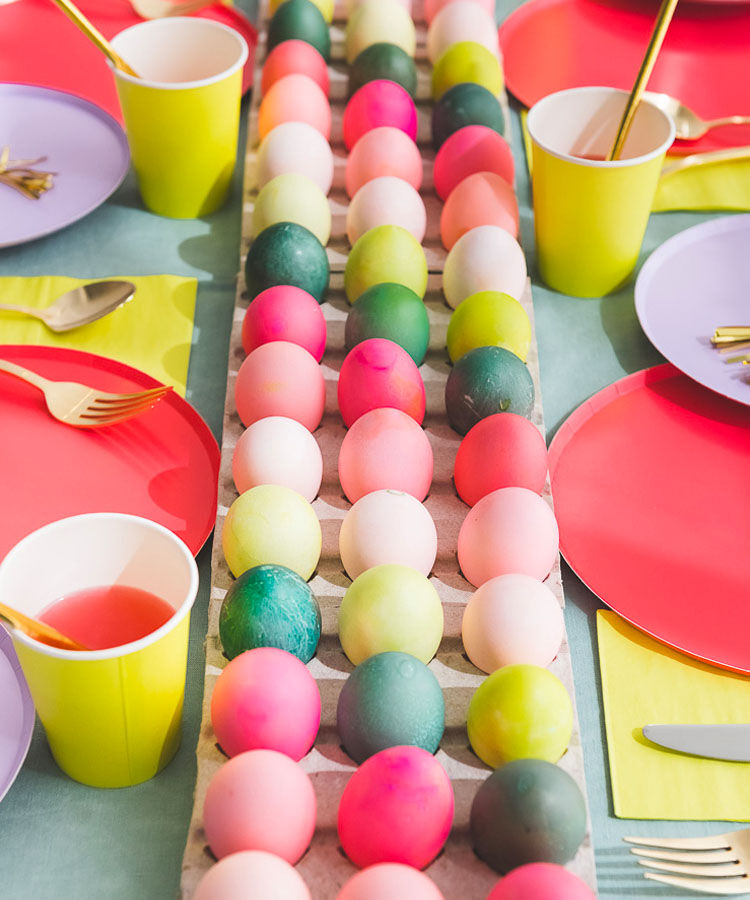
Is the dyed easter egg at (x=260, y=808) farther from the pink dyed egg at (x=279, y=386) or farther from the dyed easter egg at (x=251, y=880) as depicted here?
the pink dyed egg at (x=279, y=386)

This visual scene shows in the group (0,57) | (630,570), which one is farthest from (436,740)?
(0,57)

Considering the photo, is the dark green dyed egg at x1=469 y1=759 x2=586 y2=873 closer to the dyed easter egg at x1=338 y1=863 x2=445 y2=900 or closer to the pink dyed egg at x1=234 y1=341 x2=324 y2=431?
the dyed easter egg at x1=338 y1=863 x2=445 y2=900

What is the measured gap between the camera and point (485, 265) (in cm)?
73

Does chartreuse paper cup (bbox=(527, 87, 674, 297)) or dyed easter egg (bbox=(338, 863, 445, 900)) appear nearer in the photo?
dyed easter egg (bbox=(338, 863, 445, 900))

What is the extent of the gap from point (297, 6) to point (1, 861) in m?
0.75

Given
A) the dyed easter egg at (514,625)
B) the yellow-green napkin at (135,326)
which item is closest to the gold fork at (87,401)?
the yellow-green napkin at (135,326)

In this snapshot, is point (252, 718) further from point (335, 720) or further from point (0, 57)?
point (0, 57)

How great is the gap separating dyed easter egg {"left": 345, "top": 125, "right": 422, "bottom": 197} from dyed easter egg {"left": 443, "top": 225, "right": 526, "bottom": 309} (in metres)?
0.10

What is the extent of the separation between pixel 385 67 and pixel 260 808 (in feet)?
2.17

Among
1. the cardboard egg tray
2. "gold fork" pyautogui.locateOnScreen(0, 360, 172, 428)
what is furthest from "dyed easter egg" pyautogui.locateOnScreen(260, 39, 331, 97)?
"gold fork" pyautogui.locateOnScreen(0, 360, 172, 428)

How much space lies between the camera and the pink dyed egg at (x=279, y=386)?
25.4 inches

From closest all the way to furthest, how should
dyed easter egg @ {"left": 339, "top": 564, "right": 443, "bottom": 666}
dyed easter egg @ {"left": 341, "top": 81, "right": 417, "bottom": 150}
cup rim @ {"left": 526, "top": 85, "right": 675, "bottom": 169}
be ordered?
dyed easter egg @ {"left": 339, "top": 564, "right": 443, "bottom": 666} → cup rim @ {"left": 526, "top": 85, "right": 675, "bottom": 169} → dyed easter egg @ {"left": 341, "top": 81, "right": 417, "bottom": 150}

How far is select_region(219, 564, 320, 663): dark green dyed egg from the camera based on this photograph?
522 mm

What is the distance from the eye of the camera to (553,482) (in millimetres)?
681
